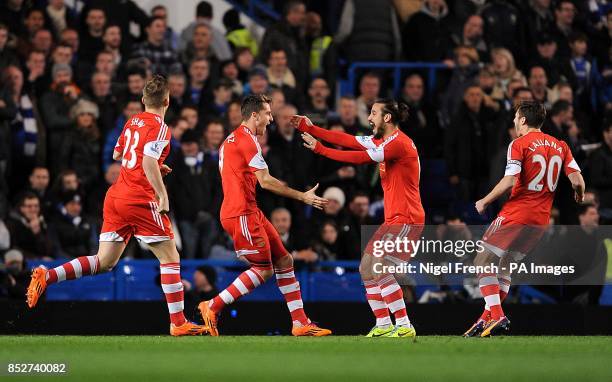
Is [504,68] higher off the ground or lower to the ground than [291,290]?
higher

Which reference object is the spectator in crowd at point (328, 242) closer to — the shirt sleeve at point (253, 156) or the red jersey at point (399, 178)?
the red jersey at point (399, 178)

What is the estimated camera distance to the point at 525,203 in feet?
40.7

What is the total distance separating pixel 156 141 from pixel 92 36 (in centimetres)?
717

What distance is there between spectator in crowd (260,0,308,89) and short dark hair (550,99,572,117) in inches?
139

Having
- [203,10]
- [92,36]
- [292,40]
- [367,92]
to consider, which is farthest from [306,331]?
[203,10]

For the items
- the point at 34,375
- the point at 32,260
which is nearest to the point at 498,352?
the point at 34,375

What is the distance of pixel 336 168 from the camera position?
1706 cm

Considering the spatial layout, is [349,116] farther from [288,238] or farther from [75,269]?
[75,269]

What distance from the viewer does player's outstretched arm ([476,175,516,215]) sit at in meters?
11.8

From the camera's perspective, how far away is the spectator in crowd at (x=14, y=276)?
14.4m

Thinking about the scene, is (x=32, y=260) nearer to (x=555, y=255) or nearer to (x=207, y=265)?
(x=207, y=265)

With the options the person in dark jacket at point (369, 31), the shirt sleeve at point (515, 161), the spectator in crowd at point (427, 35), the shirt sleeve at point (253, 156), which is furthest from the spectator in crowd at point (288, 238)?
the spectator in crowd at point (427, 35)

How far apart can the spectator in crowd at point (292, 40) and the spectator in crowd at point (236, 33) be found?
2.00 feet

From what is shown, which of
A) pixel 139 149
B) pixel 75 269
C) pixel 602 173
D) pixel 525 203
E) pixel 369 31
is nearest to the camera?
pixel 139 149
